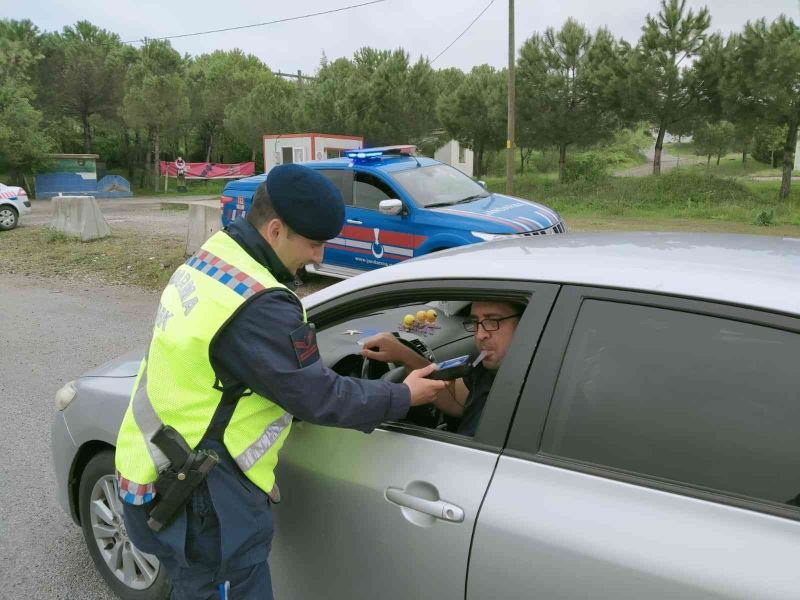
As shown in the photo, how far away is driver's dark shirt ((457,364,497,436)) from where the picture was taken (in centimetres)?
205

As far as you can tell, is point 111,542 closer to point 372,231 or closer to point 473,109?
point 372,231

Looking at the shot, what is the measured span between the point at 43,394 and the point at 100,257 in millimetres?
7036

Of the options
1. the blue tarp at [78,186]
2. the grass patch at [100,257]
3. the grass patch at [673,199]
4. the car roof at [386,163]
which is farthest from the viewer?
the blue tarp at [78,186]

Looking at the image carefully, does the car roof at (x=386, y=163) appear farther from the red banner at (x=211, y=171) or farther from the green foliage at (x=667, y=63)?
the red banner at (x=211, y=171)

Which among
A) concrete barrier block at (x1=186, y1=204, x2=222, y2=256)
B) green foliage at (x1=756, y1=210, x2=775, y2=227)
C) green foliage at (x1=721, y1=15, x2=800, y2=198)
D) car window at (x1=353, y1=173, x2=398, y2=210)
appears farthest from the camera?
green foliage at (x1=721, y1=15, x2=800, y2=198)

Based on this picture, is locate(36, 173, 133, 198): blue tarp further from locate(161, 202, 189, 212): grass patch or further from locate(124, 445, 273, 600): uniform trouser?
locate(124, 445, 273, 600): uniform trouser

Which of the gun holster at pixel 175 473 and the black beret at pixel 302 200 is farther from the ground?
the black beret at pixel 302 200

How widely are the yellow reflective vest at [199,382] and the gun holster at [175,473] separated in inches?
0.9

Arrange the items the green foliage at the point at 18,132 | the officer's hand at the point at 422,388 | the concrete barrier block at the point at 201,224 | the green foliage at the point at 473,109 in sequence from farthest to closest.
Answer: the green foliage at the point at 473,109
the green foliage at the point at 18,132
the concrete barrier block at the point at 201,224
the officer's hand at the point at 422,388

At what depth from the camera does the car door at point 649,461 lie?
1340 mm

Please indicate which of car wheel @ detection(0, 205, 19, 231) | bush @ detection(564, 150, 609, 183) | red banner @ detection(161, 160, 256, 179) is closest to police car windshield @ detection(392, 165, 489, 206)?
car wheel @ detection(0, 205, 19, 231)

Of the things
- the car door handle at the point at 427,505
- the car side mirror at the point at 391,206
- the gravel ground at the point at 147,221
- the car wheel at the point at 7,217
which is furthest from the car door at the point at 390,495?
the car wheel at the point at 7,217

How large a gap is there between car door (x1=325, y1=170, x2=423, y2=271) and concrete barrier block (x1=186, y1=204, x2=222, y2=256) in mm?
2936

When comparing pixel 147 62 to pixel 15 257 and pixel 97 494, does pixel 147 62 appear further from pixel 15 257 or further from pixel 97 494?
pixel 97 494
